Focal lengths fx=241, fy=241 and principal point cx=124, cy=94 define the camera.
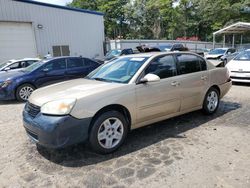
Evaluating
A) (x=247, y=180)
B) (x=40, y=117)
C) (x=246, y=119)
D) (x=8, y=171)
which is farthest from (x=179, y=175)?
(x=246, y=119)

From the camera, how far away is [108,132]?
382cm

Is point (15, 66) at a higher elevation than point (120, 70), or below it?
below

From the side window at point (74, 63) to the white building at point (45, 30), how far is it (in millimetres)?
9167

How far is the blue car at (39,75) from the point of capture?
25.8 ft

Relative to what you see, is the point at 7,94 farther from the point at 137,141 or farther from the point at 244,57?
the point at 244,57

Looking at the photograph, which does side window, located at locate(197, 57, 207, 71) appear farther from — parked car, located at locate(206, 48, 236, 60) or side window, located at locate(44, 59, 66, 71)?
parked car, located at locate(206, 48, 236, 60)

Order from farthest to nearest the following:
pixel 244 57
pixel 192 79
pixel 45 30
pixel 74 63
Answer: pixel 45 30 → pixel 244 57 → pixel 74 63 → pixel 192 79

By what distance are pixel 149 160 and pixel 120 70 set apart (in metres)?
1.81

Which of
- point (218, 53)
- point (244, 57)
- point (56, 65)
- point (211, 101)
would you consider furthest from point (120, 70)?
point (218, 53)

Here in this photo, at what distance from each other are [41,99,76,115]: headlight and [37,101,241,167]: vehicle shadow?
0.81 metres

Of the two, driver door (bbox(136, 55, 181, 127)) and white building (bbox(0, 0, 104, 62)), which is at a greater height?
white building (bbox(0, 0, 104, 62))

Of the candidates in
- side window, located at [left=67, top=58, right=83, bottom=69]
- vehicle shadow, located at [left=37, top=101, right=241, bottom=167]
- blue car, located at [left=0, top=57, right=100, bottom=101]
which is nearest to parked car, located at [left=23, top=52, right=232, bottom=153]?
vehicle shadow, located at [left=37, top=101, right=241, bottom=167]

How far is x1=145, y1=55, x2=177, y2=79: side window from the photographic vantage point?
446 cm

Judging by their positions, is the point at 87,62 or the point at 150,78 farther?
the point at 87,62
